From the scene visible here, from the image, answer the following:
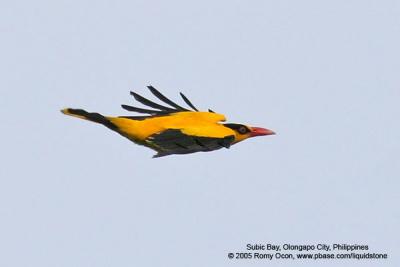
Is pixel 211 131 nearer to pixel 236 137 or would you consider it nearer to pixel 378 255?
pixel 236 137

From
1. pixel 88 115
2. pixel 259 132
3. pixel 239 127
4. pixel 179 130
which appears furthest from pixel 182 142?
pixel 259 132

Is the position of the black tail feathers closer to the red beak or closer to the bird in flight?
the bird in flight

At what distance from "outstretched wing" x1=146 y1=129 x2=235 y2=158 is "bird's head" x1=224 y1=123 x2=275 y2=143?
645 millimetres

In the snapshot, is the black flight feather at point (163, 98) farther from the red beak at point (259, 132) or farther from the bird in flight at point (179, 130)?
the red beak at point (259, 132)

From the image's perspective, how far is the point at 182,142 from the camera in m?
21.8

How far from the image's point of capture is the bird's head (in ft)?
75.1

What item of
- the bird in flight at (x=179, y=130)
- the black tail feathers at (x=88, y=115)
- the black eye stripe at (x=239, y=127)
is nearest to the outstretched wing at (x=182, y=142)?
the bird in flight at (x=179, y=130)

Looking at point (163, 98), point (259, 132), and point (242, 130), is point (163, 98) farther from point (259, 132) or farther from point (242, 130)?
point (259, 132)

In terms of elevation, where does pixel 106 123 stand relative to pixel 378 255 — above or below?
above

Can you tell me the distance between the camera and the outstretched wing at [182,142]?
21750mm

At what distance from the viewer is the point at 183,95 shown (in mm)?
24141

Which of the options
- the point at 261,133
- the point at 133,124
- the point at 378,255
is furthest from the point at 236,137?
the point at 378,255

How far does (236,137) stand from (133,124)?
7.18ft

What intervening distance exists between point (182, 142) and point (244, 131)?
1757mm
